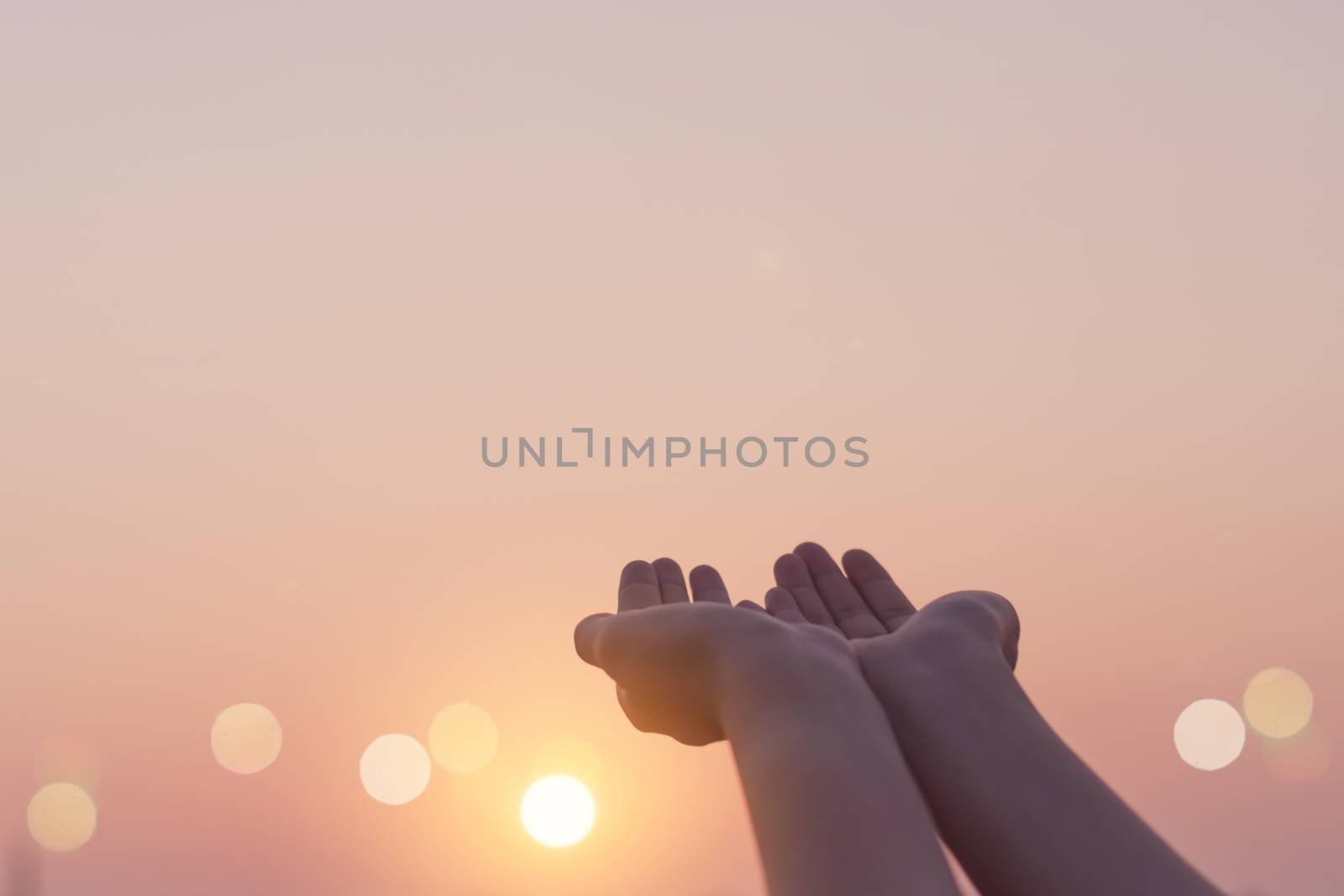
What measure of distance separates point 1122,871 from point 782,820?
104 centimetres

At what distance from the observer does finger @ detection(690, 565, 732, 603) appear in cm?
513

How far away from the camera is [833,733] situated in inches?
134

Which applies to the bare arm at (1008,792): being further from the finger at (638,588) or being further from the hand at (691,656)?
the finger at (638,588)

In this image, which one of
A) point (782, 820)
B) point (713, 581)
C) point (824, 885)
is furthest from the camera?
point (713, 581)

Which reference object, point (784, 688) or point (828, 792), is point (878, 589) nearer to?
point (784, 688)

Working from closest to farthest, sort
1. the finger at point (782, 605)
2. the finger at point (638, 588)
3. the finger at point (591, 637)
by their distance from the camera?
the finger at point (591, 637) < the finger at point (782, 605) < the finger at point (638, 588)

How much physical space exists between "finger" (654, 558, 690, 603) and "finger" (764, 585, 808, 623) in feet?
1.19

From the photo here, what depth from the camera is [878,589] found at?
17.3ft

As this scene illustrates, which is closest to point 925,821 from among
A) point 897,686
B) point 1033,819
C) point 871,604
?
point 1033,819

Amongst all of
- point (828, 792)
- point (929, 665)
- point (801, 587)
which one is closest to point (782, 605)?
point (801, 587)

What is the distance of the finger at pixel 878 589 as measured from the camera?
5.12m

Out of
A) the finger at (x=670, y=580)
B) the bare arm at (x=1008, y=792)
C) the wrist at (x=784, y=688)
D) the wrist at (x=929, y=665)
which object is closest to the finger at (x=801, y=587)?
the finger at (x=670, y=580)

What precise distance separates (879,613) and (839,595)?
20 cm

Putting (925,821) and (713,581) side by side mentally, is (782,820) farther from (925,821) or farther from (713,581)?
(713,581)
